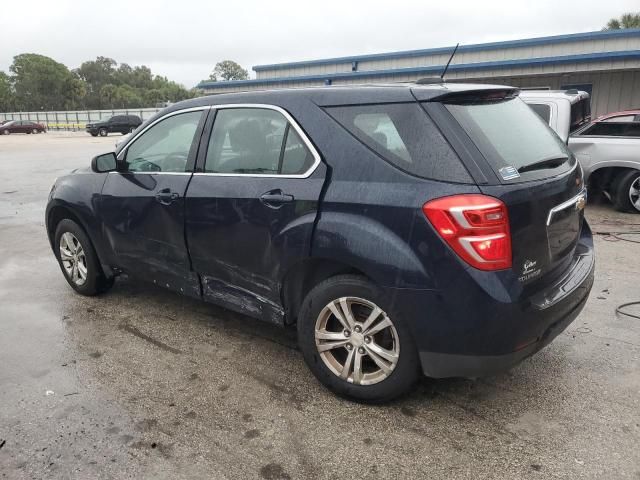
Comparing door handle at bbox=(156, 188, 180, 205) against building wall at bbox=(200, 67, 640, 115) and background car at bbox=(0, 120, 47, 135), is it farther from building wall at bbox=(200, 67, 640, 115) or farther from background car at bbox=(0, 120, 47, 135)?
background car at bbox=(0, 120, 47, 135)

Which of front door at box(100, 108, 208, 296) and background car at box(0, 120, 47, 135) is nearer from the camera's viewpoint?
front door at box(100, 108, 208, 296)

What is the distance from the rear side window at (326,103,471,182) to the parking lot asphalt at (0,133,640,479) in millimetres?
1334

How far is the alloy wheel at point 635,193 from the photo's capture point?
7.74 m

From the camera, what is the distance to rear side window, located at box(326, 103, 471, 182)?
2566 mm

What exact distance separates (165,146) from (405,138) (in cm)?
205

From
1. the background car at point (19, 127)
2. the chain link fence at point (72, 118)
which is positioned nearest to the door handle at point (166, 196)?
the background car at point (19, 127)

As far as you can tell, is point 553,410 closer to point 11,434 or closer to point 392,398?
point 392,398

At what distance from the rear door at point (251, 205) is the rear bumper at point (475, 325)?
742 millimetres

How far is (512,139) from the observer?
2859 mm

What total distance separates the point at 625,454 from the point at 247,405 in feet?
6.35

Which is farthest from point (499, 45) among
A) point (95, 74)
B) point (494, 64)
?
point (95, 74)

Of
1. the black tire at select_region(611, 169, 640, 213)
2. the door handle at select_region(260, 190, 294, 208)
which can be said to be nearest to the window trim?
the door handle at select_region(260, 190, 294, 208)

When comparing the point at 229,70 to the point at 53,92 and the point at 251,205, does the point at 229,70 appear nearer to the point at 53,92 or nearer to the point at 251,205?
the point at 53,92

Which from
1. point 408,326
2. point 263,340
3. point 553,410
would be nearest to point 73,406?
point 263,340
